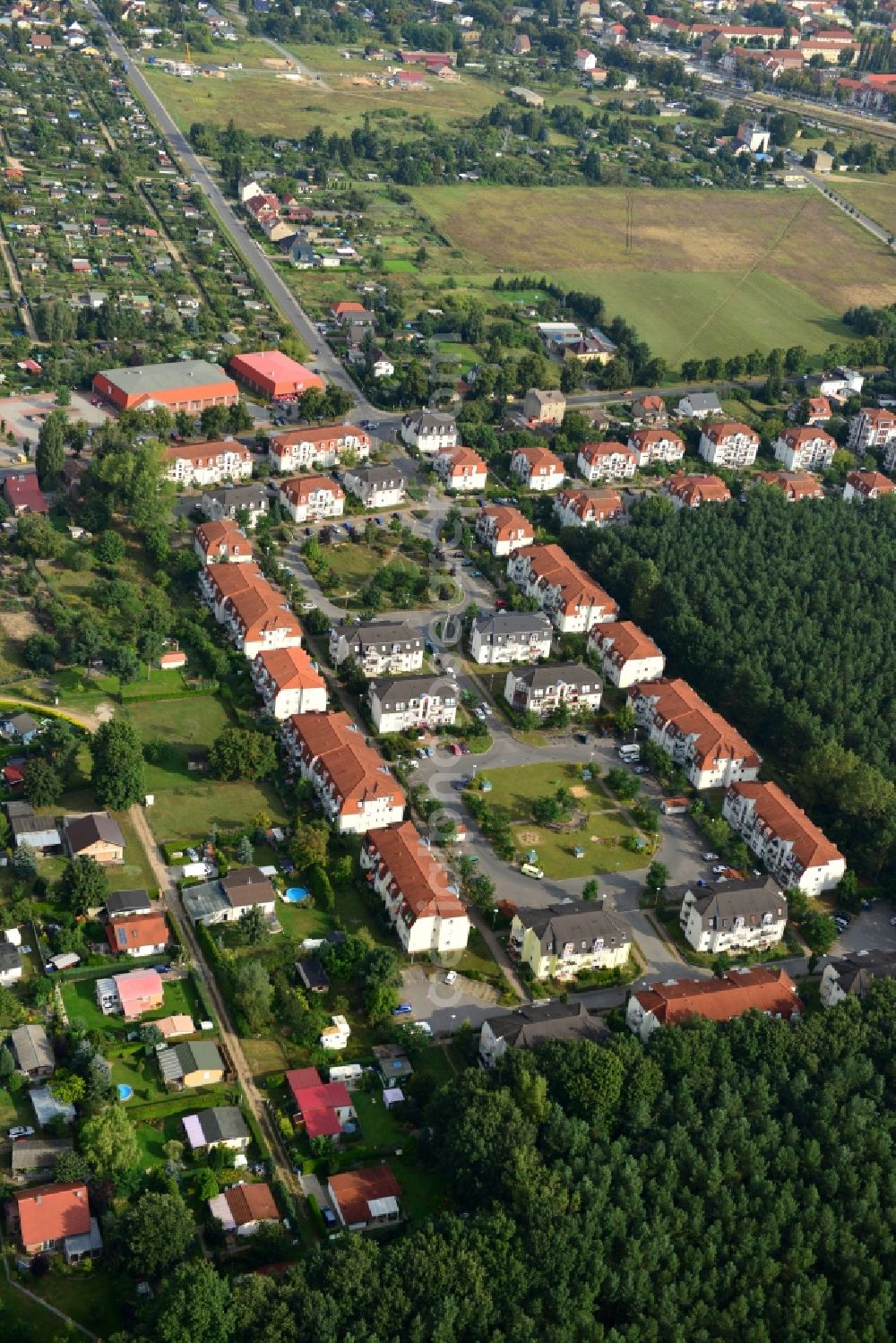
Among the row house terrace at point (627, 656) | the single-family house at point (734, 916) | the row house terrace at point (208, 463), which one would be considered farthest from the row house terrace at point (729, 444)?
the single-family house at point (734, 916)

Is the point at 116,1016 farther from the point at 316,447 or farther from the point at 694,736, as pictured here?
the point at 316,447

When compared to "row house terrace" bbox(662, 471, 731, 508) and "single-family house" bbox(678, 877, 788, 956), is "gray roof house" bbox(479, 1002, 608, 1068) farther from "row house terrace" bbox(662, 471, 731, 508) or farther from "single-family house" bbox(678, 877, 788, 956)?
"row house terrace" bbox(662, 471, 731, 508)

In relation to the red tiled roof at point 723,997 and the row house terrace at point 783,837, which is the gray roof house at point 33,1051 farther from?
the row house terrace at point 783,837

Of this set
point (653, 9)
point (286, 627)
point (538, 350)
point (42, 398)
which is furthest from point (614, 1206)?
point (653, 9)

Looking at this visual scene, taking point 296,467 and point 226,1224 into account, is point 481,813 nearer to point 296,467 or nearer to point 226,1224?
point 226,1224

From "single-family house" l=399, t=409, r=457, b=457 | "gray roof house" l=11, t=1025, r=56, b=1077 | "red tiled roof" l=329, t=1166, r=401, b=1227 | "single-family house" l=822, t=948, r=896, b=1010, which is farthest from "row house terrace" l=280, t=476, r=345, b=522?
"red tiled roof" l=329, t=1166, r=401, b=1227

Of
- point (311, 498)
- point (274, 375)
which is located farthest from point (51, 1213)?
point (274, 375)
